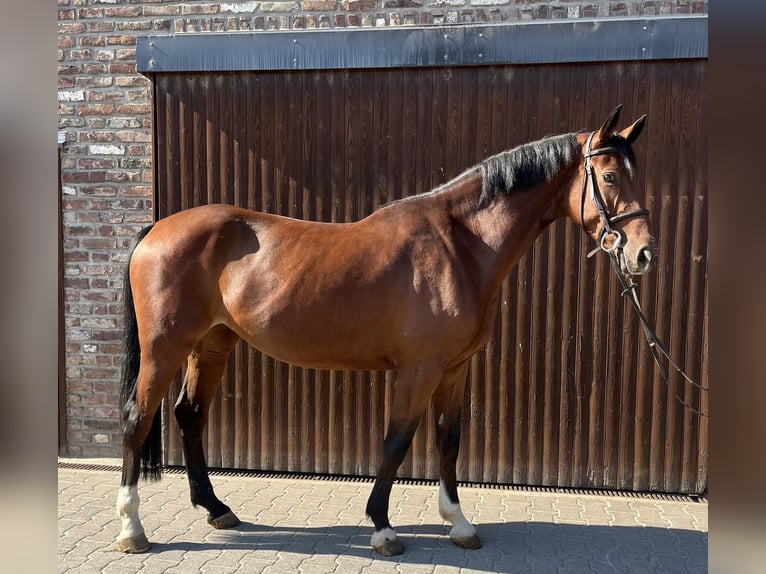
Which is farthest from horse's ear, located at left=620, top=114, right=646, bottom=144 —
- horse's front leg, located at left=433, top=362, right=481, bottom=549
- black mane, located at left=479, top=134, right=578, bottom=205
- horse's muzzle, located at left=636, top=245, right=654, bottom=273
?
horse's front leg, located at left=433, top=362, right=481, bottom=549

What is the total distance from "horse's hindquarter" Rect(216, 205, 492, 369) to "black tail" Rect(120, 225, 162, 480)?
2.04ft

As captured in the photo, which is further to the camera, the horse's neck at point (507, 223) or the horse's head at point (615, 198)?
the horse's neck at point (507, 223)

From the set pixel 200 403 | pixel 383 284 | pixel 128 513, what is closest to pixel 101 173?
pixel 200 403

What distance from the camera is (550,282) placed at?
158 inches

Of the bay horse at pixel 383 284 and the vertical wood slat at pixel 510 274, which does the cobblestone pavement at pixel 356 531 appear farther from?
the vertical wood slat at pixel 510 274

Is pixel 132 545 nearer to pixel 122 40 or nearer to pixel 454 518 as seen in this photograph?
pixel 454 518

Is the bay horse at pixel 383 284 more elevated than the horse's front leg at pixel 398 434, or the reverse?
the bay horse at pixel 383 284

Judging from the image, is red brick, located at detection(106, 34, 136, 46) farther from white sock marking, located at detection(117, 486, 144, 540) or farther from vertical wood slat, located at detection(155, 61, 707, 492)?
white sock marking, located at detection(117, 486, 144, 540)

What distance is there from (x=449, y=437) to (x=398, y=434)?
1.30 ft

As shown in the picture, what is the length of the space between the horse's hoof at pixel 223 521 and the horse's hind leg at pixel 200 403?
0.03 meters

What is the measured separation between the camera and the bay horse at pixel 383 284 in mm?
2869

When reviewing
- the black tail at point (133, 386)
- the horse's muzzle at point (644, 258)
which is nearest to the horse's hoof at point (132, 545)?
the black tail at point (133, 386)

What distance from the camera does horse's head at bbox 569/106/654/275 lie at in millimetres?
2668

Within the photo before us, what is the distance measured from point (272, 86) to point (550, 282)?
2.52 m
